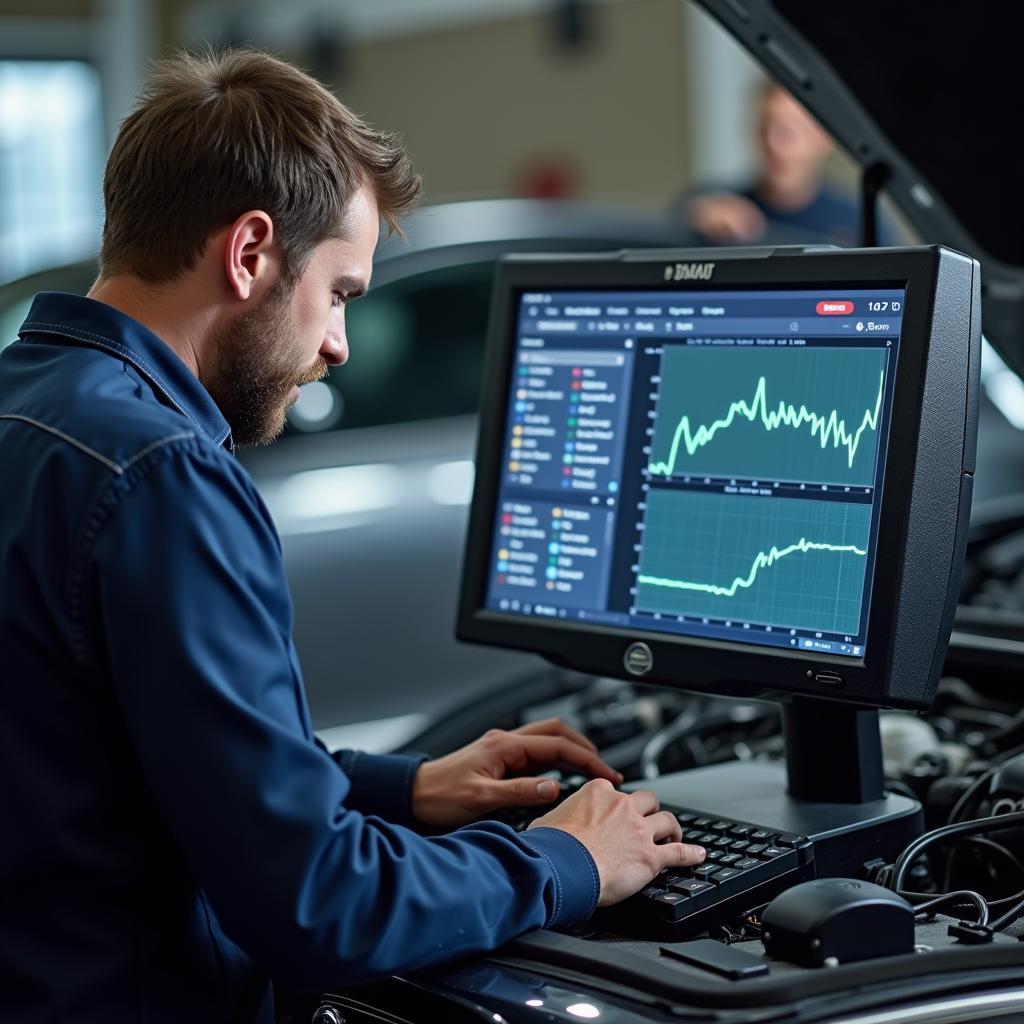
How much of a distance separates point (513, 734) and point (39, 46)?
9757mm

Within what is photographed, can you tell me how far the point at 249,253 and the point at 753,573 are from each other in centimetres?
53

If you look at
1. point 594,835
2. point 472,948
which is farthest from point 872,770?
point 472,948

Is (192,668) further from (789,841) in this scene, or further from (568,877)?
(789,841)

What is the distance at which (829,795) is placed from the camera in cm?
149

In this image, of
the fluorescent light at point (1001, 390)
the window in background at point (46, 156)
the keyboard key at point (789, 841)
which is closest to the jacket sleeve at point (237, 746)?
the keyboard key at point (789, 841)

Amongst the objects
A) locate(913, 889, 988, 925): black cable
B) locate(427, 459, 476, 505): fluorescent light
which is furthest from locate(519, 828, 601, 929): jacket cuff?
locate(427, 459, 476, 505): fluorescent light

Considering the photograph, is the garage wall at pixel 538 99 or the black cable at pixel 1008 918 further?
the garage wall at pixel 538 99

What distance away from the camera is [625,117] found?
28.6 feet

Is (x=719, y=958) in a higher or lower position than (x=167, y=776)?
lower

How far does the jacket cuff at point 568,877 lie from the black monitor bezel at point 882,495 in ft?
0.87

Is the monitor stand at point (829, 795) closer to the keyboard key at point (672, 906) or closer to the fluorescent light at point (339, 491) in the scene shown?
the keyboard key at point (672, 906)

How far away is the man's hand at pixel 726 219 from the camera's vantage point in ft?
13.3

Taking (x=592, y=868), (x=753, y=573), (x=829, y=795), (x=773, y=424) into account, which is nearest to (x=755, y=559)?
(x=753, y=573)

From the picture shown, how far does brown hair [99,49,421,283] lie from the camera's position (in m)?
1.26
